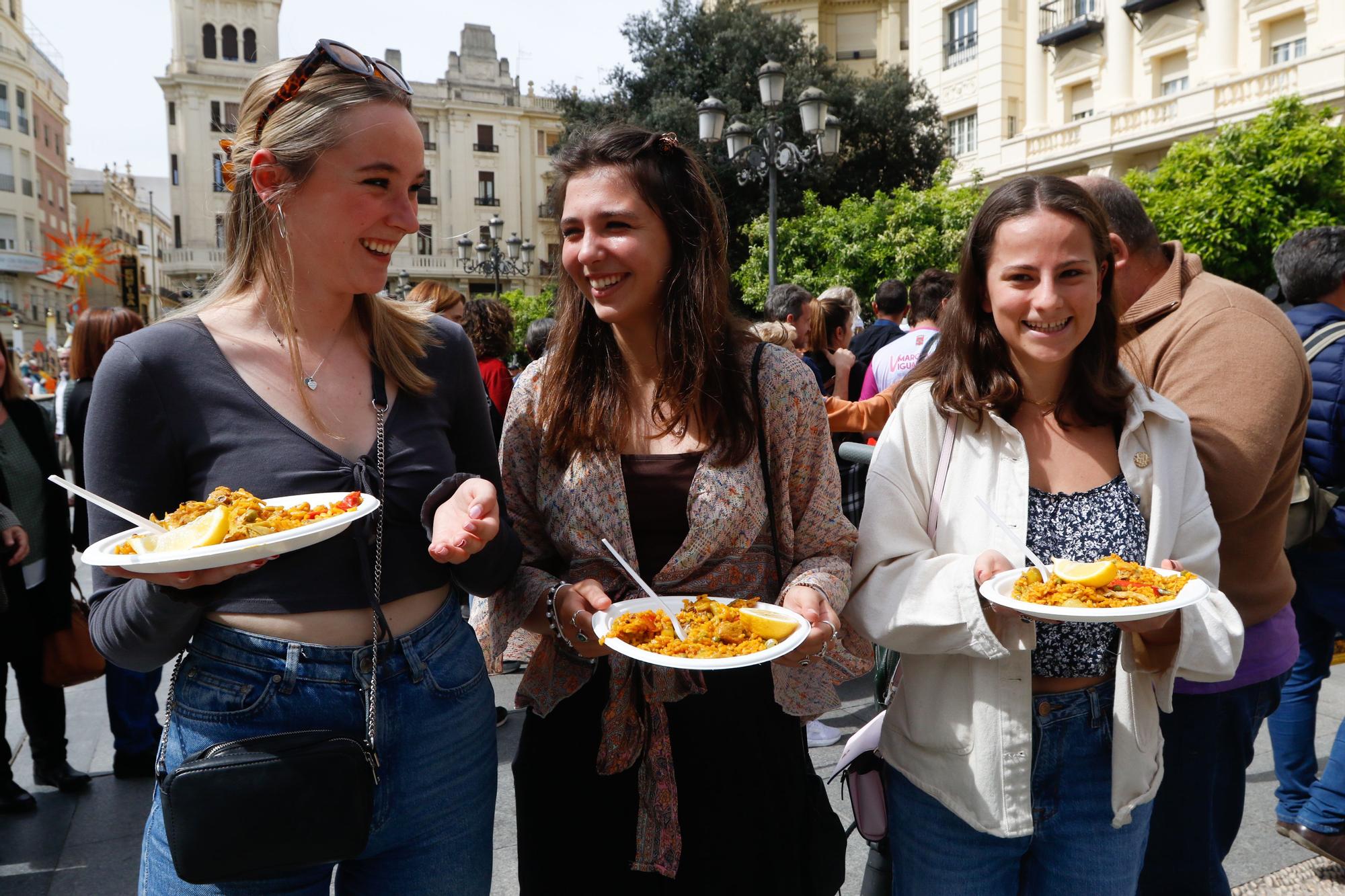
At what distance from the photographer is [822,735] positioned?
4.40 meters

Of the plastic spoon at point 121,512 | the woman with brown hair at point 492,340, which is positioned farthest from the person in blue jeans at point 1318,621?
the woman with brown hair at point 492,340

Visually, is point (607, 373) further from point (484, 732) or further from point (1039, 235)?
point (1039, 235)

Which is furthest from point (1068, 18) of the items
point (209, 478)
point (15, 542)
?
point (209, 478)

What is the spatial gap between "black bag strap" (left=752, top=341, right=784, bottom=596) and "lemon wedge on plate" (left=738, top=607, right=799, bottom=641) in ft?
0.90

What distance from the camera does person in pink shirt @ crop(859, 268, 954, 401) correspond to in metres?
5.94

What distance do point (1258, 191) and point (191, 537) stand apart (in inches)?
726

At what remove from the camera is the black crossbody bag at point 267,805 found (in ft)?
4.81

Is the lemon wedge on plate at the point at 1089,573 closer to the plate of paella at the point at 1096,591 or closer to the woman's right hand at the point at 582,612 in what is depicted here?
the plate of paella at the point at 1096,591

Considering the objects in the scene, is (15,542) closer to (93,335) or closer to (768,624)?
(93,335)

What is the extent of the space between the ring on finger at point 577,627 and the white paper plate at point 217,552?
0.53m

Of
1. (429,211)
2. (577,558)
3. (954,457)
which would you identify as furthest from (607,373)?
(429,211)

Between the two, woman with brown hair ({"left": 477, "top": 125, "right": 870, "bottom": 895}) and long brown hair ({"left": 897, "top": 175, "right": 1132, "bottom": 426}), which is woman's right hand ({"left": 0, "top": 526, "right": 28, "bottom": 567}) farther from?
long brown hair ({"left": 897, "top": 175, "right": 1132, "bottom": 426})

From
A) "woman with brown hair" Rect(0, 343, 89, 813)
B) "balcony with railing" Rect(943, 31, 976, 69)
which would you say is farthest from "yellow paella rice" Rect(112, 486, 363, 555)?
"balcony with railing" Rect(943, 31, 976, 69)

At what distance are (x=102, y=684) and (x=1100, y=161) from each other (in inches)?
972
